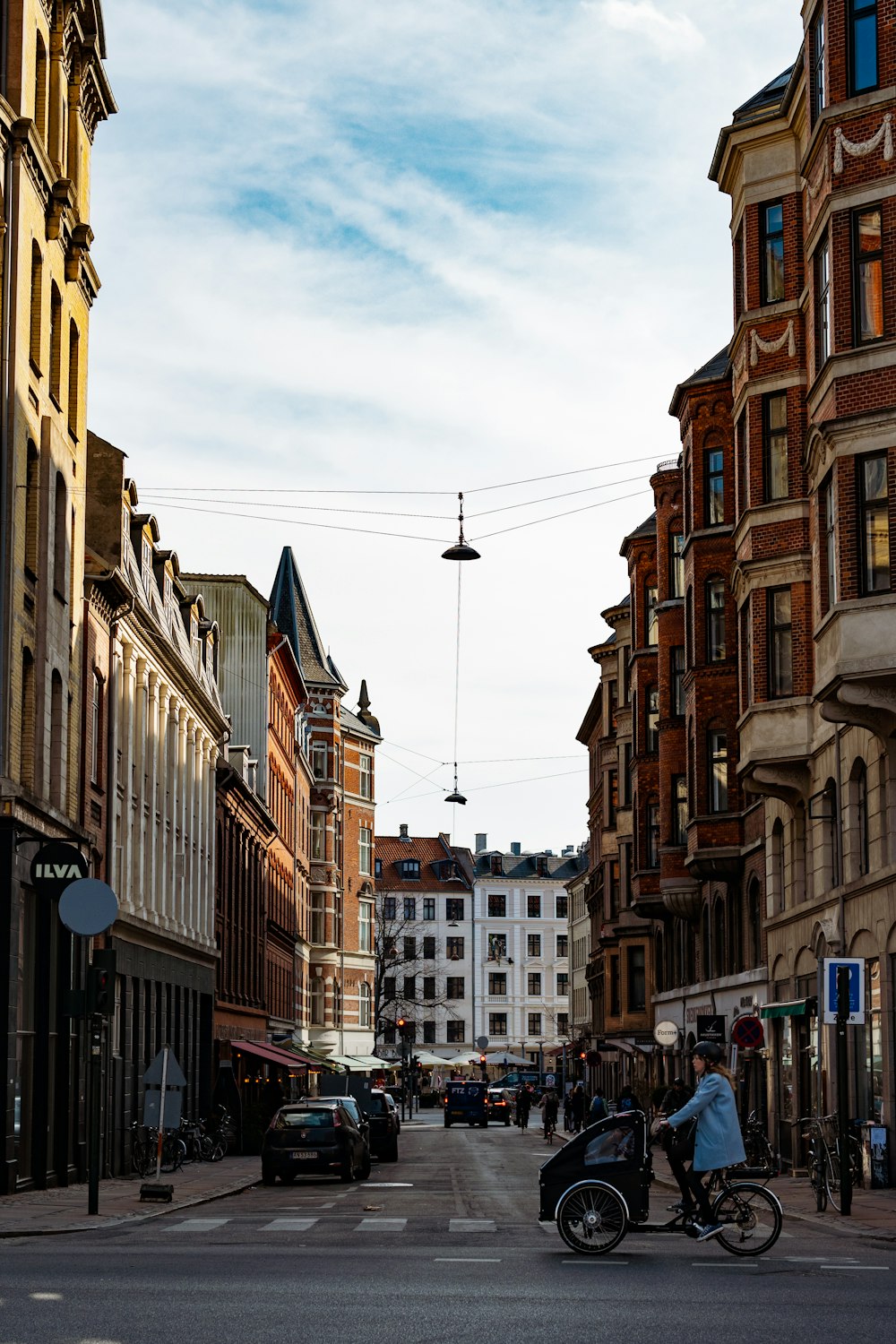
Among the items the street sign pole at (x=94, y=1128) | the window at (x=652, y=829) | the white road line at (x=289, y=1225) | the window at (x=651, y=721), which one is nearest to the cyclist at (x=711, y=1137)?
the white road line at (x=289, y=1225)

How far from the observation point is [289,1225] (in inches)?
845

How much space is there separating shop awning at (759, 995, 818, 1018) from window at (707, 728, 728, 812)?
221 inches

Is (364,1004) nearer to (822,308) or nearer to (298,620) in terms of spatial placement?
(298,620)

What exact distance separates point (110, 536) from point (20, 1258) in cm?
2351

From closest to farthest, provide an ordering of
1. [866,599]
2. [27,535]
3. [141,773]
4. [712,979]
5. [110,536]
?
1. [866,599]
2. [27,535]
3. [110,536]
4. [141,773]
5. [712,979]

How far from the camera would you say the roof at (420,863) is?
486ft

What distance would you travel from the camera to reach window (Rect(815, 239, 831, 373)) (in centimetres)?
2988

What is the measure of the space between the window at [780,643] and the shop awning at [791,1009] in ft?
16.7

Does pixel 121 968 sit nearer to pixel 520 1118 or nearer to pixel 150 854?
pixel 150 854

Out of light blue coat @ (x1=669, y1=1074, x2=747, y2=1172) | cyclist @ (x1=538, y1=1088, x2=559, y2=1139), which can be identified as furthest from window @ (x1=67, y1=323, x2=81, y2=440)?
cyclist @ (x1=538, y1=1088, x2=559, y2=1139)

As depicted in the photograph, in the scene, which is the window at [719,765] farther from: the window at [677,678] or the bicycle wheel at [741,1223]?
the bicycle wheel at [741,1223]

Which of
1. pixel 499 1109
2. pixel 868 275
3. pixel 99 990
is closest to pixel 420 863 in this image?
pixel 499 1109

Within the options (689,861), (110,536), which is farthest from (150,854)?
(689,861)

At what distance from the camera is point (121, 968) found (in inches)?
1539
